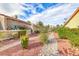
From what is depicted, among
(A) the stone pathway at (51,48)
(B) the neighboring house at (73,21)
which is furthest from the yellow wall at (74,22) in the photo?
(A) the stone pathway at (51,48)

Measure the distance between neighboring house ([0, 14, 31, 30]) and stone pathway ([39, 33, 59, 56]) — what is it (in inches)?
10.0

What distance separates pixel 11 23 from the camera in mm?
1878

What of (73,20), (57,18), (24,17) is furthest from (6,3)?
(73,20)

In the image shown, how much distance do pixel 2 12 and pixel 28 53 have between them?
1.60 feet

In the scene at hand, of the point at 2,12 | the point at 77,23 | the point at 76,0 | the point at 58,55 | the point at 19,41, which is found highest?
the point at 76,0

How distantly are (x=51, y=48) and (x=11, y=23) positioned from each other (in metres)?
0.48

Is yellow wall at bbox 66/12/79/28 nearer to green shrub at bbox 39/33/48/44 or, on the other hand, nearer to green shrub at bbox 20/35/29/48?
green shrub at bbox 39/33/48/44

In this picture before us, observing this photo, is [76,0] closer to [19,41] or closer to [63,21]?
[63,21]

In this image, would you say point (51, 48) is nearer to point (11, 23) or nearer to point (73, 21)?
point (73, 21)

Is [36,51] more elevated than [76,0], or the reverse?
[76,0]

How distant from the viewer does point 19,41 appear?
73.9 inches

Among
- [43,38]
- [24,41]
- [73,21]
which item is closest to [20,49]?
[24,41]

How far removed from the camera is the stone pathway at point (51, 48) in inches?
73.2

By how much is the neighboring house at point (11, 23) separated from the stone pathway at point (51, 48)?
0.25 meters
